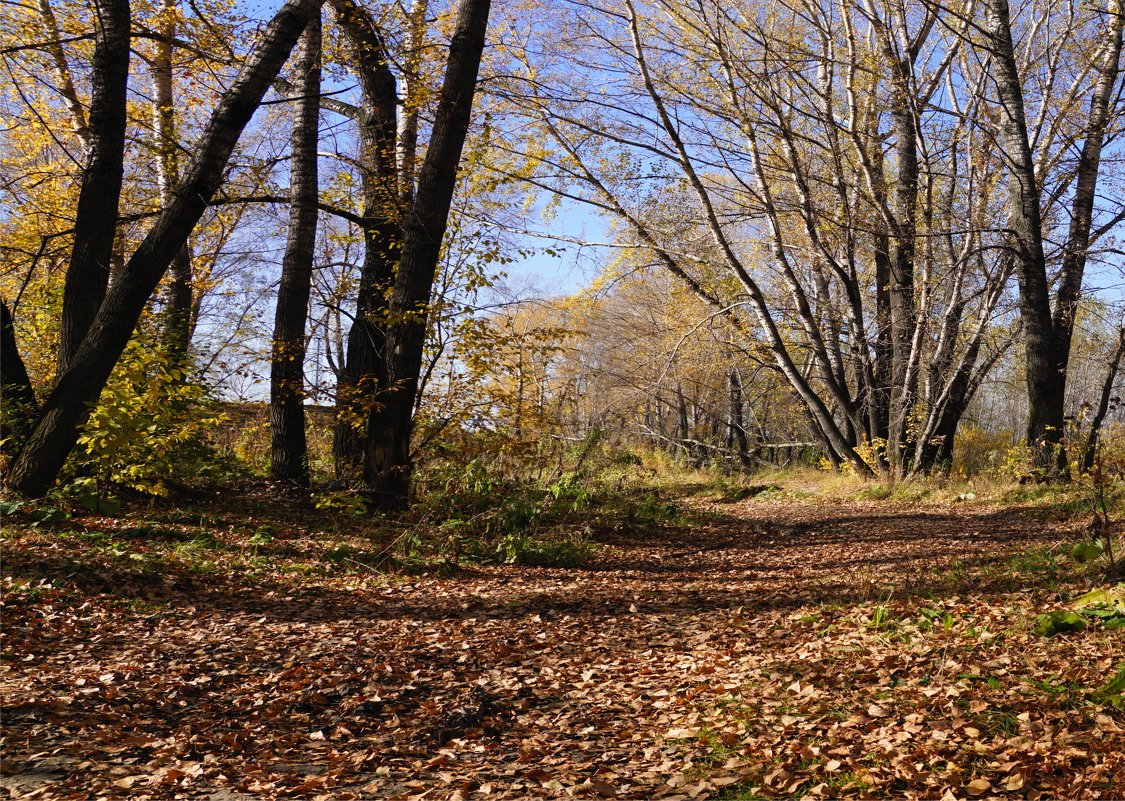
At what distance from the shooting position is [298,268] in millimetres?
10750

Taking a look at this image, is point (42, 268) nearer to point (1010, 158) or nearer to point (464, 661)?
point (464, 661)

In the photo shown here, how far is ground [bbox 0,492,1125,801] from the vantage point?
340 cm

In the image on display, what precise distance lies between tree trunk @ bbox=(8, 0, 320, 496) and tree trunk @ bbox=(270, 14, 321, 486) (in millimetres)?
2887

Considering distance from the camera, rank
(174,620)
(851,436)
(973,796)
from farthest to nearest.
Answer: (851,436) < (174,620) < (973,796)

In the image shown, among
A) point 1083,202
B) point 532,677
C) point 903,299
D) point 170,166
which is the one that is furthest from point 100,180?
point 1083,202

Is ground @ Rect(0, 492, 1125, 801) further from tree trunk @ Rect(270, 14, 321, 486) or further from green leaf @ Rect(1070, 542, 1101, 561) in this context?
tree trunk @ Rect(270, 14, 321, 486)

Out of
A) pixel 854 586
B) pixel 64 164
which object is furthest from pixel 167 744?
pixel 64 164

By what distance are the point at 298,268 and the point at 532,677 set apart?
7.57 metres

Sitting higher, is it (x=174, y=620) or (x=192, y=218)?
(x=192, y=218)

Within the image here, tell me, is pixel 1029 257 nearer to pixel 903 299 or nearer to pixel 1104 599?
pixel 903 299

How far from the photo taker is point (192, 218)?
764 centimetres

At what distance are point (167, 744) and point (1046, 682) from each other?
165 inches

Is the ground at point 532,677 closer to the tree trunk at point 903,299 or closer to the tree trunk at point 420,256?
the tree trunk at point 420,256

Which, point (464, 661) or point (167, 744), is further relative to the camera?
point (464, 661)
